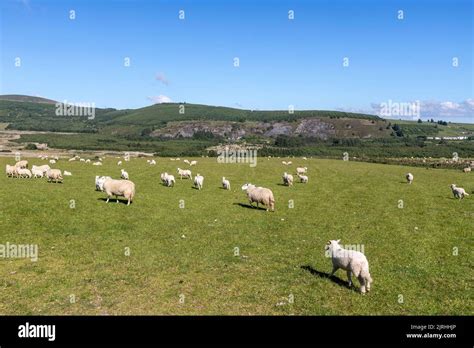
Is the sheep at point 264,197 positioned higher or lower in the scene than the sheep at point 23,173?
lower

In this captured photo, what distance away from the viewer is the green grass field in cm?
1499

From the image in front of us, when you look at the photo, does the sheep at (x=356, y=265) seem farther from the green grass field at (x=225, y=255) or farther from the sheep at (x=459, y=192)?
the sheep at (x=459, y=192)

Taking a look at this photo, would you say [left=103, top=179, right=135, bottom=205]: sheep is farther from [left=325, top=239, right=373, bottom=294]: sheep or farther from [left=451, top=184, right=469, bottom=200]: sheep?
[left=451, top=184, right=469, bottom=200]: sheep

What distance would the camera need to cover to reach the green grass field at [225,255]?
1499 cm

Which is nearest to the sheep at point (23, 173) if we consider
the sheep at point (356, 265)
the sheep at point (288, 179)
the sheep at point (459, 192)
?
the sheep at point (288, 179)

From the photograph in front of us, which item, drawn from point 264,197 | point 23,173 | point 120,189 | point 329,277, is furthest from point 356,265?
point 23,173

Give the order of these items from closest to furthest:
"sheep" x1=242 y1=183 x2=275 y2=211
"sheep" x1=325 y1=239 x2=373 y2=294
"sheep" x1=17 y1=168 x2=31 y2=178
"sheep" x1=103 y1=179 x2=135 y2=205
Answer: "sheep" x1=325 y1=239 x2=373 y2=294 < "sheep" x1=103 y1=179 x2=135 y2=205 < "sheep" x1=242 y1=183 x2=275 y2=211 < "sheep" x1=17 y1=168 x2=31 y2=178

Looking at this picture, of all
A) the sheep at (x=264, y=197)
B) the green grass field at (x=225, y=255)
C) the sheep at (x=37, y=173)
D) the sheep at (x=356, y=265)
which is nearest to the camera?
the green grass field at (x=225, y=255)

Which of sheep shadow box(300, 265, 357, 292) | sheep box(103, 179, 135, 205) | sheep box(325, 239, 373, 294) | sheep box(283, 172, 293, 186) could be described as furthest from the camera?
sheep box(283, 172, 293, 186)

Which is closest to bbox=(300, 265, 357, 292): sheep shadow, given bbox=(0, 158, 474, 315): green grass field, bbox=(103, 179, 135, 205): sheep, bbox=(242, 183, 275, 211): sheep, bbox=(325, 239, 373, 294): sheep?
bbox=(0, 158, 474, 315): green grass field

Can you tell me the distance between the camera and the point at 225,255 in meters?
21.1

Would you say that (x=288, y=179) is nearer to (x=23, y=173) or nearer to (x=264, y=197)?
(x=264, y=197)

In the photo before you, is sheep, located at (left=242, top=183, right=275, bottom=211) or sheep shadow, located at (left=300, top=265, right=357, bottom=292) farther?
sheep, located at (left=242, top=183, right=275, bottom=211)

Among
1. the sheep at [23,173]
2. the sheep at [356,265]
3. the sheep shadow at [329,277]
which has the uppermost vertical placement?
the sheep at [23,173]
